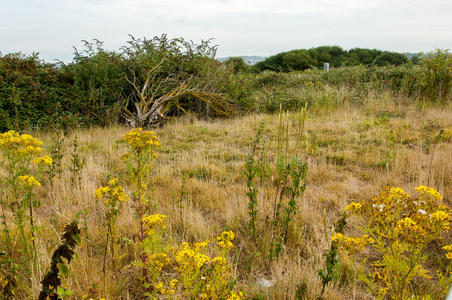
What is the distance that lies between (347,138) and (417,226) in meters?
4.75

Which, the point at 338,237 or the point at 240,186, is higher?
the point at 338,237

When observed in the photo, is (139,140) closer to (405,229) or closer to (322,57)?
(405,229)

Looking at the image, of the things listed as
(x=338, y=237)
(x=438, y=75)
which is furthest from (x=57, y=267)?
(x=438, y=75)

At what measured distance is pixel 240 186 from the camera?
3939 millimetres

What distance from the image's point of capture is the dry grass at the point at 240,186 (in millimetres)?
2326

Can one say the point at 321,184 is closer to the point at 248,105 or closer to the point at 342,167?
the point at 342,167

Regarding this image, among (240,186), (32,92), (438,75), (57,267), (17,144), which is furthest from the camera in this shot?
(438,75)

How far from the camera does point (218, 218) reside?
3293 mm

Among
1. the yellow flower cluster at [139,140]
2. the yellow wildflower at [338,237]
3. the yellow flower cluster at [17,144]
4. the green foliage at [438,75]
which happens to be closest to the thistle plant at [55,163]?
the yellow flower cluster at [17,144]

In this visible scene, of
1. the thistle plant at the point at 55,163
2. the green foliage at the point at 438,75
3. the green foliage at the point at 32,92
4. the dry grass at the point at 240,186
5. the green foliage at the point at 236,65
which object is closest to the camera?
the dry grass at the point at 240,186

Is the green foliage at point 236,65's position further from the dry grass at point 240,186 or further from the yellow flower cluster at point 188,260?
the yellow flower cluster at point 188,260

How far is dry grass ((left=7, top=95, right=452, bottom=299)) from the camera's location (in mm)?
2326

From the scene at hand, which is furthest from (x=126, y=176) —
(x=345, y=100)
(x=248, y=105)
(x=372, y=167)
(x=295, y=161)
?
(x=345, y=100)

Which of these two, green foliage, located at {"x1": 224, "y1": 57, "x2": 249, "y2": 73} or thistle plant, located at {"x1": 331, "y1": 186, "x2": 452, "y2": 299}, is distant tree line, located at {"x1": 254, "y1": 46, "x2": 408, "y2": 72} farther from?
thistle plant, located at {"x1": 331, "y1": 186, "x2": 452, "y2": 299}
